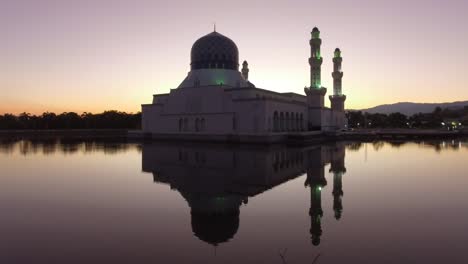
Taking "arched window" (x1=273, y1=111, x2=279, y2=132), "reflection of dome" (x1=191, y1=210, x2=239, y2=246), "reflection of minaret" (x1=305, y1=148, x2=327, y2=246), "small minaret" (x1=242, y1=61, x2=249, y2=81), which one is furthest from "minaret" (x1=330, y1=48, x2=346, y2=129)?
"reflection of dome" (x1=191, y1=210, x2=239, y2=246)

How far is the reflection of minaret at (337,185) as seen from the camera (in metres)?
6.88

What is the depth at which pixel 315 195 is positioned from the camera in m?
8.29

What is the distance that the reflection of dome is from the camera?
202 inches

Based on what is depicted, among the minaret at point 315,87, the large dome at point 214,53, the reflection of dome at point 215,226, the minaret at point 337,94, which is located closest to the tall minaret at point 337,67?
the minaret at point 337,94

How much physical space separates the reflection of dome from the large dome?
28.1m

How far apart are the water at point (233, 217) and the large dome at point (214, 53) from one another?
23.0m

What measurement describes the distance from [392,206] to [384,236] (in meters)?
2.18

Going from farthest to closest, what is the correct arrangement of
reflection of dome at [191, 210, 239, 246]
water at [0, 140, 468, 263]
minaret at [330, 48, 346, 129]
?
minaret at [330, 48, 346, 129] < reflection of dome at [191, 210, 239, 246] < water at [0, 140, 468, 263]

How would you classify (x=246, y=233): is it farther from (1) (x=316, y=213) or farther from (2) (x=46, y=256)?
(2) (x=46, y=256)

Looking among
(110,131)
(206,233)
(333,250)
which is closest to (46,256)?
(206,233)

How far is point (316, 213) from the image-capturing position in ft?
21.8

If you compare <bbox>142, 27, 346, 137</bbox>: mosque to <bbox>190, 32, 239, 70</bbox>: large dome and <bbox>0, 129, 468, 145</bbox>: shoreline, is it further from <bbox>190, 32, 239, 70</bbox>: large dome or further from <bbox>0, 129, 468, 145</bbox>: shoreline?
<bbox>0, 129, 468, 145</bbox>: shoreline

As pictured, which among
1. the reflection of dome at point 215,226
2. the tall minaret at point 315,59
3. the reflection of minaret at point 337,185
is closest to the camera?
the reflection of dome at point 215,226

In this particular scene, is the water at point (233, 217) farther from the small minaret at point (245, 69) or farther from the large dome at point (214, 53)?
the small minaret at point (245, 69)
